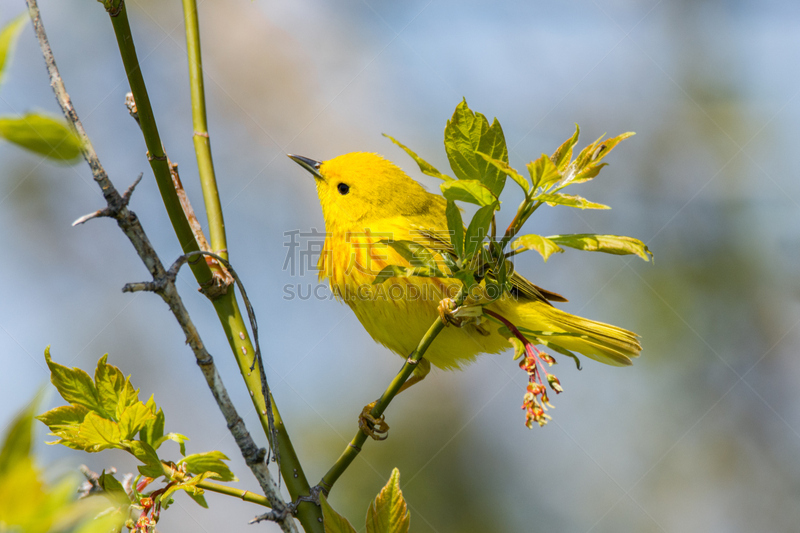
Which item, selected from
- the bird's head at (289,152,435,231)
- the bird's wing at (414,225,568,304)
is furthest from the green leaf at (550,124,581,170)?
the bird's head at (289,152,435,231)

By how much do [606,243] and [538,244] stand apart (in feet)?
0.44

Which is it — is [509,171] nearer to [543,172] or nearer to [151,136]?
[543,172]

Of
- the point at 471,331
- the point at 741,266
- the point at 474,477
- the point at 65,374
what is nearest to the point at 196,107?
the point at 65,374

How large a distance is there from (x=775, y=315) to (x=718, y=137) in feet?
5.92

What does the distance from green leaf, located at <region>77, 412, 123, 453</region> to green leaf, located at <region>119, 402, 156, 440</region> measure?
0.04ft

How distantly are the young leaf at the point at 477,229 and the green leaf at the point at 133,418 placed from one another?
2.21 ft

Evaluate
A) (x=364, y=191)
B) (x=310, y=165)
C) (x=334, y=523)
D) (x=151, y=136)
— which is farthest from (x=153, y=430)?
(x=310, y=165)

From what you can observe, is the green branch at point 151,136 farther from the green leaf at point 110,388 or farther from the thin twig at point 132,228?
the green leaf at point 110,388

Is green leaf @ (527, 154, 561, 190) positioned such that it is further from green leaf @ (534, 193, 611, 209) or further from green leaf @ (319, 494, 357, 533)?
green leaf @ (319, 494, 357, 533)

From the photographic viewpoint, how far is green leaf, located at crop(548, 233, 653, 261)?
0.94m

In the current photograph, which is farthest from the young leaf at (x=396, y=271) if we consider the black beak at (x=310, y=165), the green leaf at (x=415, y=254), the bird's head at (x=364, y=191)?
the black beak at (x=310, y=165)

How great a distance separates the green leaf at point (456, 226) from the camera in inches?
40.7

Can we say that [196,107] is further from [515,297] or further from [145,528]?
[515,297]

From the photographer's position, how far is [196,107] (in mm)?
1663
